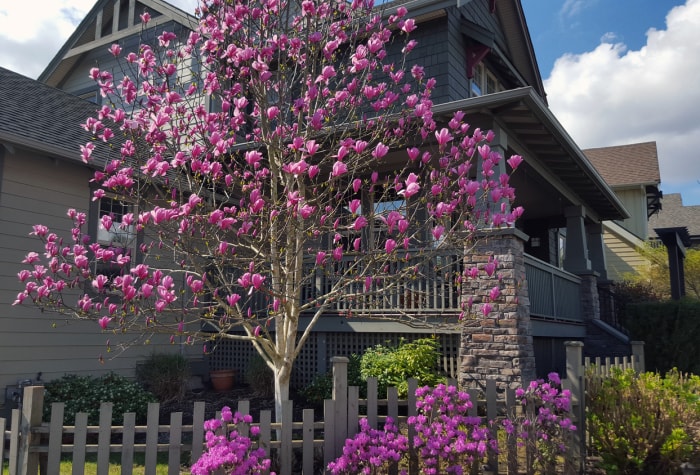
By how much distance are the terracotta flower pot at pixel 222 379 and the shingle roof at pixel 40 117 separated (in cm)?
433

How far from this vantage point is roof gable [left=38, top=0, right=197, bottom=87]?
45.5ft

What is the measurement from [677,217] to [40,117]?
30756 mm

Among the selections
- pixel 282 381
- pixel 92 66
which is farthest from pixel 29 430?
pixel 92 66

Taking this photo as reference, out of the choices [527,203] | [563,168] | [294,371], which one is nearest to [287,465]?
[294,371]

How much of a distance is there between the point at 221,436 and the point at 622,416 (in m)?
3.36

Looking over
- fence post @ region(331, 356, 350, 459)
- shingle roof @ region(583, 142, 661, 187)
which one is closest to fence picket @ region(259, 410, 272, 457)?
fence post @ region(331, 356, 350, 459)

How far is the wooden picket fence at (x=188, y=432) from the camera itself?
4.34 metres

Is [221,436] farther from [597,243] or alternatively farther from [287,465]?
[597,243]

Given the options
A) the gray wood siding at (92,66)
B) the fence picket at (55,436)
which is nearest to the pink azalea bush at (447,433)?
the fence picket at (55,436)

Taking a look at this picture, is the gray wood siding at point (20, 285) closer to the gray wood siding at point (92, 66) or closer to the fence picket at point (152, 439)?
the fence picket at point (152, 439)

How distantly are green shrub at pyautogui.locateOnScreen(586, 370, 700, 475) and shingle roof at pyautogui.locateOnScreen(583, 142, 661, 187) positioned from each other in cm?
2350

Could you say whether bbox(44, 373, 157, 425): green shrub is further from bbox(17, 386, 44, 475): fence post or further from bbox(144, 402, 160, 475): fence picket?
bbox(144, 402, 160, 475): fence picket

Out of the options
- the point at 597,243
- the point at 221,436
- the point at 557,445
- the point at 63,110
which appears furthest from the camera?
the point at 597,243

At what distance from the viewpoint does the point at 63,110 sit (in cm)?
1134
